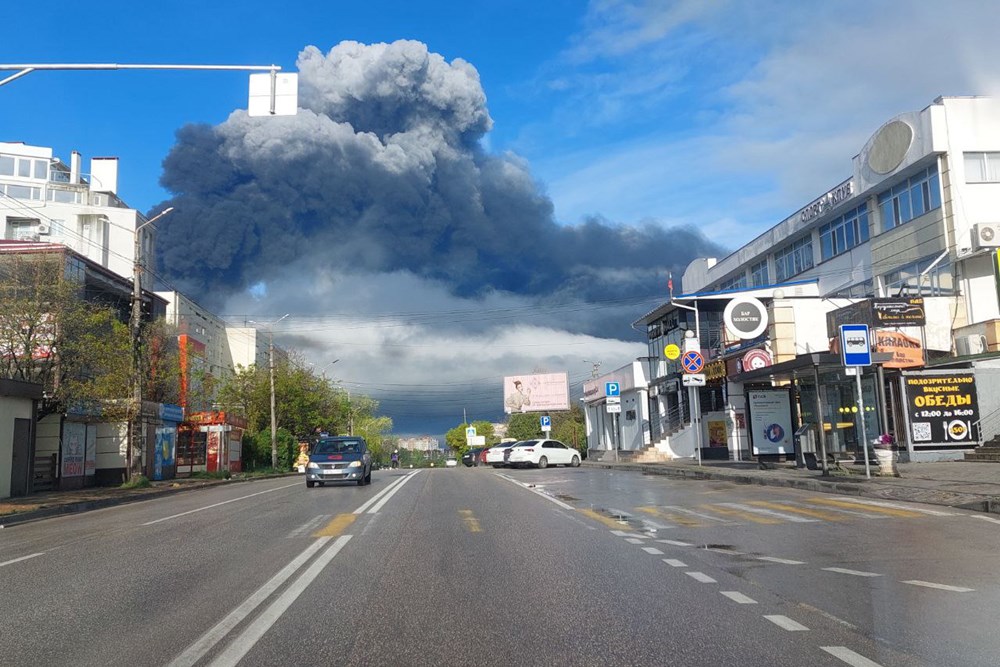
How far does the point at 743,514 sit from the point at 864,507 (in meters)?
2.38

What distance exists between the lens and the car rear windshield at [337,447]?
2814cm

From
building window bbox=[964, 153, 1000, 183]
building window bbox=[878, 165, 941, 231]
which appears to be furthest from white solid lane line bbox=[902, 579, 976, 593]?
building window bbox=[964, 153, 1000, 183]

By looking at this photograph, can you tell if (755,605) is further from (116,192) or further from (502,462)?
(116,192)

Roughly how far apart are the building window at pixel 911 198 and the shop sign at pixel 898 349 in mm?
12015

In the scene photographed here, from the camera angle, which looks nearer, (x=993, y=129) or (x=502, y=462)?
(x=993, y=129)

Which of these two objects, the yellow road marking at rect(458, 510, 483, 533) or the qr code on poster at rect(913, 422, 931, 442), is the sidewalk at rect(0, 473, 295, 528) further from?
the qr code on poster at rect(913, 422, 931, 442)

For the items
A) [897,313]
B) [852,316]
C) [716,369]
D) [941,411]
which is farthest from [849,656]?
[716,369]

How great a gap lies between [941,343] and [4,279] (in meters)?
34.4

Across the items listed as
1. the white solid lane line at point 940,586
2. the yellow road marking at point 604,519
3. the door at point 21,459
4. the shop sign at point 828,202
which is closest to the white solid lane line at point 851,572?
the white solid lane line at point 940,586

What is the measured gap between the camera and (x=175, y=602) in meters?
7.54

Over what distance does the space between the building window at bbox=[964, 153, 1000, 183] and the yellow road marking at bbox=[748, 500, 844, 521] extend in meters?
25.4

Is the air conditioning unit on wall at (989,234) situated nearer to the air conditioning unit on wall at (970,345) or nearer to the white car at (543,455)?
the air conditioning unit on wall at (970,345)

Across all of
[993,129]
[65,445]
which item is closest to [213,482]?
[65,445]

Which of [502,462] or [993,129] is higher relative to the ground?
[993,129]
